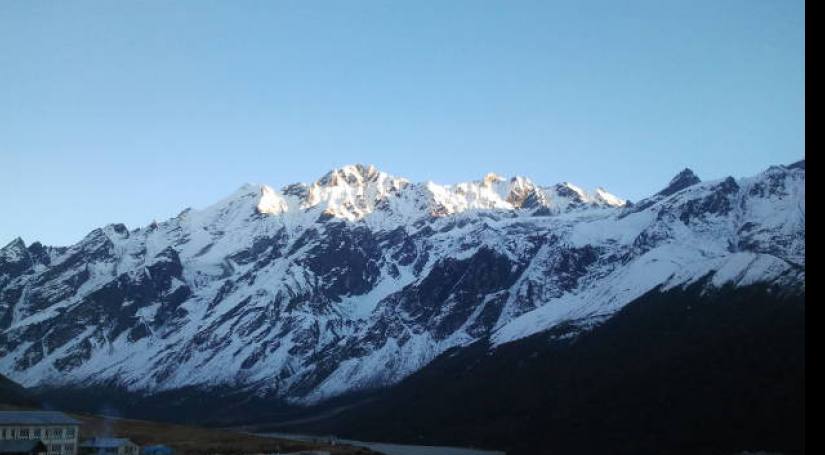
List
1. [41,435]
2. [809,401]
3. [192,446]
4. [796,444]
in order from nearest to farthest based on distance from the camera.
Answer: [809,401]
[41,435]
[192,446]
[796,444]

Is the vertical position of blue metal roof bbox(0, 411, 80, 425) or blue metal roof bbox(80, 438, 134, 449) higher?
blue metal roof bbox(0, 411, 80, 425)

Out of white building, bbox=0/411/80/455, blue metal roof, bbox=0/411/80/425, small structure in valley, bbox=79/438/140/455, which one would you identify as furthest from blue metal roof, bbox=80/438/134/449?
blue metal roof, bbox=0/411/80/425

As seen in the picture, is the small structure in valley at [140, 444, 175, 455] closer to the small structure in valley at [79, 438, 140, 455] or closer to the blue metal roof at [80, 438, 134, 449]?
the small structure in valley at [79, 438, 140, 455]

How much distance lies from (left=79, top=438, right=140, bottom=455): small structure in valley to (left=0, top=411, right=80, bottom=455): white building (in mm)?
3108

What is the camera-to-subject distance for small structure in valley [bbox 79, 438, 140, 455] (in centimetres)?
12845

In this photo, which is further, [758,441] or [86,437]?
[758,441]

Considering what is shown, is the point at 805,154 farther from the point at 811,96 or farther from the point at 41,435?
the point at 41,435

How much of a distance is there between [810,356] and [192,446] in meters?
151

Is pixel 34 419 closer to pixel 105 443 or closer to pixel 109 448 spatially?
pixel 105 443

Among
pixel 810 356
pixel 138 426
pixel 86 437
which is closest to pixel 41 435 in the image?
pixel 86 437

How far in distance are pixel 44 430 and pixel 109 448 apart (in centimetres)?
873

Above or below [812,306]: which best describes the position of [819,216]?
above

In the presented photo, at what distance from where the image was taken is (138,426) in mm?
187750

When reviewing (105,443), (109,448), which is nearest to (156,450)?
(109,448)
